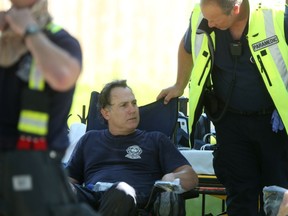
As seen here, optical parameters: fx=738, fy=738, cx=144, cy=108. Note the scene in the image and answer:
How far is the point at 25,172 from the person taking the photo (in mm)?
2262

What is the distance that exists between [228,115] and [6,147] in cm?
182

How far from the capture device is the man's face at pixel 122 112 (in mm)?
4332

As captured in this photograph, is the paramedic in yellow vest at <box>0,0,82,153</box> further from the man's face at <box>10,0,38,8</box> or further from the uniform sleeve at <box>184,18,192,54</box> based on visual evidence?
the uniform sleeve at <box>184,18,192,54</box>

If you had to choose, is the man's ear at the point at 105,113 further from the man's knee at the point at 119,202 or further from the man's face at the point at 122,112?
the man's knee at the point at 119,202

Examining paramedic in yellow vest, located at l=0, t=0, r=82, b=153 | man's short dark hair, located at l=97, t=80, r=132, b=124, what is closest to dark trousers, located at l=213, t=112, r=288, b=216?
man's short dark hair, located at l=97, t=80, r=132, b=124

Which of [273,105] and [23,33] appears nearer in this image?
[23,33]

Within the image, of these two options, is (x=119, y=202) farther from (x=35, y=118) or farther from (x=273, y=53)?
(x=35, y=118)

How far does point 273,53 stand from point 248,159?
0.59 m

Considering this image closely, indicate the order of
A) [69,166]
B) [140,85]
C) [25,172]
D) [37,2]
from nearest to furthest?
1. [25,172]
2. [37,2]
3. [69,166]
4. [140,85]

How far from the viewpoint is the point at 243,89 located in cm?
384

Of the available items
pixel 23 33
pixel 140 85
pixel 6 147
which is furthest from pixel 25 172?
pixel 140 85

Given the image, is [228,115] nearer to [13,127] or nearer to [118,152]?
[118,152]

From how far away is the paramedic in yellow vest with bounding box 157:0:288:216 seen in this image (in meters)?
3.74

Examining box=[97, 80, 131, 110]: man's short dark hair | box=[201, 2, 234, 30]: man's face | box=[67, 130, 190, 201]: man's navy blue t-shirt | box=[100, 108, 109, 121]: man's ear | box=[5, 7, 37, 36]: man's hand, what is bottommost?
box=[67, 130, 190, 201]: man's navy blue t-shirt
